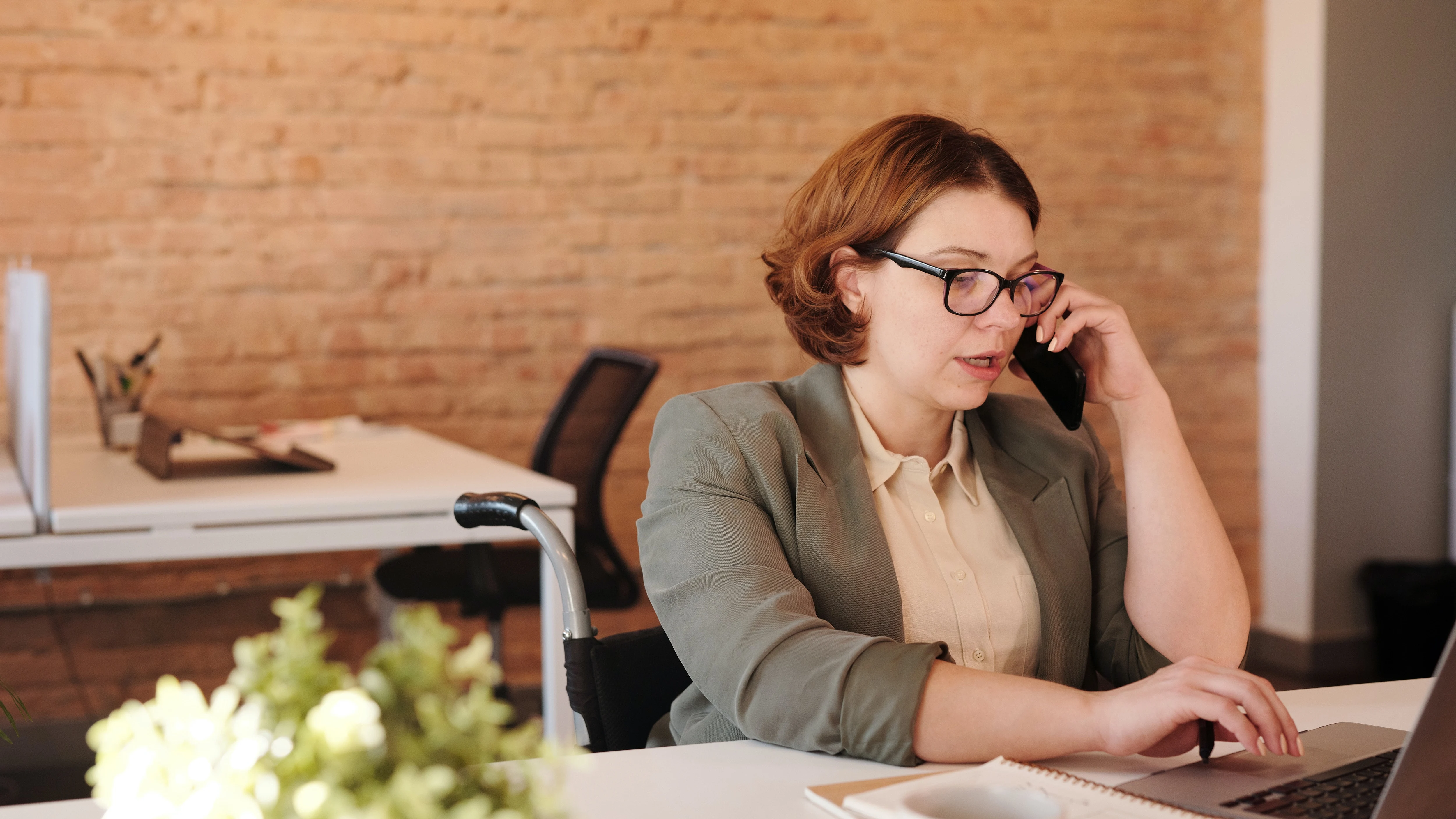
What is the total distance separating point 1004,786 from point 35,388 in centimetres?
190

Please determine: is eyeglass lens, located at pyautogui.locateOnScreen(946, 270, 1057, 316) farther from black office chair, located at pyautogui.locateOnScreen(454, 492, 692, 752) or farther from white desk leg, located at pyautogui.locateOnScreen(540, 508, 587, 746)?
white desk leg, located at pyautogui.locateOnScreen(540, 508, 587, 746)

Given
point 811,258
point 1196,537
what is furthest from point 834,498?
point 1196,537

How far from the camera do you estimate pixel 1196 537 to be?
1.30 meters

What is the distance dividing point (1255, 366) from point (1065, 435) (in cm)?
297

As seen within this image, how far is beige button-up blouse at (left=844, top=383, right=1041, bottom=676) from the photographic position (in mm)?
1270

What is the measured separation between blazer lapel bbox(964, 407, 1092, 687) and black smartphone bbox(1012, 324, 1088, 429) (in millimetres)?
79

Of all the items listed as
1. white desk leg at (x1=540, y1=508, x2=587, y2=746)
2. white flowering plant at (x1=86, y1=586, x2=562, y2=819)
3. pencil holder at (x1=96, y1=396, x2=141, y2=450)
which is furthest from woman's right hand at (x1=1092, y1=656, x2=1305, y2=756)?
pencil holder at (x1=96, y1=396, x2=141, y2=450)

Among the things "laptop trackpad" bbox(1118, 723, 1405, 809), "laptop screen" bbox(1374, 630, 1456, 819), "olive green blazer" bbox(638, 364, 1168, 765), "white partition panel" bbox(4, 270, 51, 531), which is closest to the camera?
"laptop screen" bbox(1374, 630, 1456, 819)

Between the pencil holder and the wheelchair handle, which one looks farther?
the pencil holder

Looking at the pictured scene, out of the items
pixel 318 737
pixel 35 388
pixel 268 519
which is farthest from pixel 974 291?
pixel 35 388

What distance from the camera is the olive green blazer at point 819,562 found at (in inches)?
39.1

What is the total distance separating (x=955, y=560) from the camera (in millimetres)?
1312

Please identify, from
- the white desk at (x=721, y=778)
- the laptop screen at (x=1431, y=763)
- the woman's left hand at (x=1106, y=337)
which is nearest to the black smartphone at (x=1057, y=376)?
the woman's left hand at (x=1106, y=337)

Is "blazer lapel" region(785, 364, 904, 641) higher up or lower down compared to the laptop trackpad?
higher up
